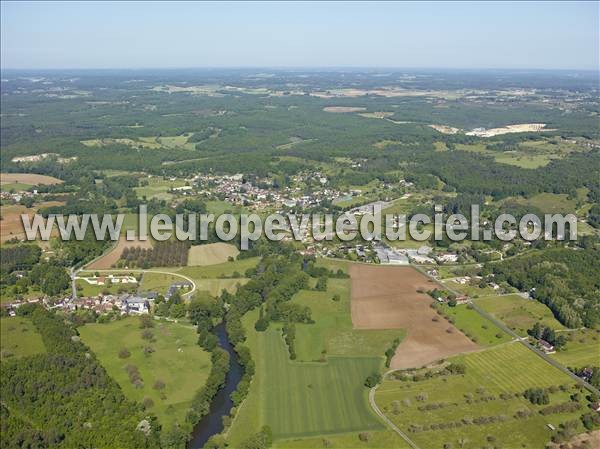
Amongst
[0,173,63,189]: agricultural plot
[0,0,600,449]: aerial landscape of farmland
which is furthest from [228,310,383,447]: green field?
[0,173,63,189]: agricultural plot

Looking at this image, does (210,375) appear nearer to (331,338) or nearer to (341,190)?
(331,338)

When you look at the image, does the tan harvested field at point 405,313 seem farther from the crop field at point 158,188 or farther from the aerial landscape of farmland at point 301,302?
the crop field at point 158,188

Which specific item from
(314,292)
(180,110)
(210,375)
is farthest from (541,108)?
(210,375)

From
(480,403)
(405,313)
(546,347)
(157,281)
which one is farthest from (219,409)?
(546,347)

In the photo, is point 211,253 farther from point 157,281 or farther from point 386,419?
point 386,419

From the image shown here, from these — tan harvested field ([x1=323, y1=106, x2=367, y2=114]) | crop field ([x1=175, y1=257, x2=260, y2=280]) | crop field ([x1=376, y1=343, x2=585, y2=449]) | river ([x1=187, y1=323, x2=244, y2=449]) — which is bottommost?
river ([x1=187, y1=323, x2=244, y2=449])

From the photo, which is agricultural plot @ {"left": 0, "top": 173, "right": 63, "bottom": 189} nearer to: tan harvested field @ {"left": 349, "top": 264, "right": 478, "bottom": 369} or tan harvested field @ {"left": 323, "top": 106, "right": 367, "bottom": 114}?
tan harvested field @ {"left": 349, "top": 264, "right": 478, "bottom": 369}
